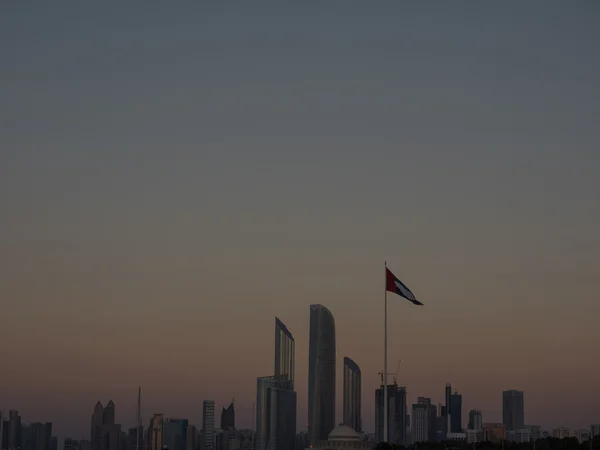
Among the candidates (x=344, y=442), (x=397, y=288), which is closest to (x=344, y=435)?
(x=344, y=442)

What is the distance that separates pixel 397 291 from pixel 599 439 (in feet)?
103

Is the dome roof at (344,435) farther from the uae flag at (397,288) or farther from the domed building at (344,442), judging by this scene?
the uae flag at (397,288)

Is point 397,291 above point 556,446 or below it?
above

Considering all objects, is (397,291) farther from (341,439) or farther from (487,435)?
(487,435)

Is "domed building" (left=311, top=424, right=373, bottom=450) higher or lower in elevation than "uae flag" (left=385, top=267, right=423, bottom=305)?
lower

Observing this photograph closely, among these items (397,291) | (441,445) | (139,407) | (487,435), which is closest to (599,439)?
(441,445)

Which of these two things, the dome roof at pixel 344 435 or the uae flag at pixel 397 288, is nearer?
the uae flag at pixel 397 288

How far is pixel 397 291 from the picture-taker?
9644 cm

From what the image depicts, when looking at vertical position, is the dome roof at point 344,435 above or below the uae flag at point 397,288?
below

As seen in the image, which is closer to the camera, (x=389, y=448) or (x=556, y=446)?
(x=556, y=446)

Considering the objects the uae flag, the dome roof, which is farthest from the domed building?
the uae flag

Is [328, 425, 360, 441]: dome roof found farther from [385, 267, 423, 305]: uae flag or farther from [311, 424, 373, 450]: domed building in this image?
[385, 267, 423, 305]: uae flag

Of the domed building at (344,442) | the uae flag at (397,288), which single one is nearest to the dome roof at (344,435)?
the domed building at (344,442)

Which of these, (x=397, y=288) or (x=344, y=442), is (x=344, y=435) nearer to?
(x=344, y=442)
